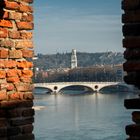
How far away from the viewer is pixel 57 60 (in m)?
183

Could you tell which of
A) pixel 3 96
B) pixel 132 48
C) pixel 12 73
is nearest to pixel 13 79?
pixel 12 73

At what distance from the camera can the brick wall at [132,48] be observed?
8.14 ft

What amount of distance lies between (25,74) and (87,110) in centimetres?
4889

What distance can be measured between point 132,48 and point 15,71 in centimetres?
126

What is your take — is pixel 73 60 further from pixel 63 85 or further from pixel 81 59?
pixel 63 85

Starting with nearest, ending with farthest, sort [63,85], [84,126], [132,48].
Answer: [132,48] → [84,126] → [63,85]

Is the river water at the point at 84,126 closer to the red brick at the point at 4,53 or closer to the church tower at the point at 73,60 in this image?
the red brick at the point at 4,53

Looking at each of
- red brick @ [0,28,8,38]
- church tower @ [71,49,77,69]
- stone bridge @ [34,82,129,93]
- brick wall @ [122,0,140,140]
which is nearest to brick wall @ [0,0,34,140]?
red brick @ [0,28,8,38]

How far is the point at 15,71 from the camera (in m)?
3.57

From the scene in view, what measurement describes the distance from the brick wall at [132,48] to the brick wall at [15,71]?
3.91 ft

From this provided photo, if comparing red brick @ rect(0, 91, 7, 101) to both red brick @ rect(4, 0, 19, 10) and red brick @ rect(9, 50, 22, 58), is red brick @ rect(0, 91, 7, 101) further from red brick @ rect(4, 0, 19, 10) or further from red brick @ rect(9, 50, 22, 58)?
red brick @ rect(4, 0, 19, 10)

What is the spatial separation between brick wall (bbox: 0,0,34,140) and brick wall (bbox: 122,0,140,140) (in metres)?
1.19

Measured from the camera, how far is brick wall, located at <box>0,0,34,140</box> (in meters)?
3.49

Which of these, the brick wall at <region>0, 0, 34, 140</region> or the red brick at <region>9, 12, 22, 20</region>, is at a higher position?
the red brick at <region>9, 12, 22, 20</region>
